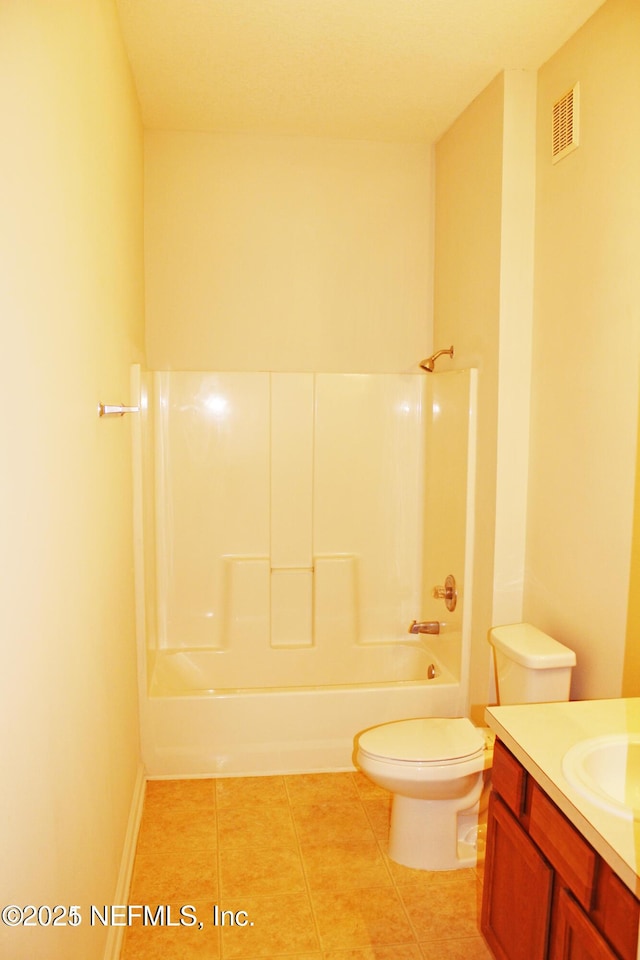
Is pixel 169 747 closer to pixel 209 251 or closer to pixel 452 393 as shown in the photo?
pixel 452 393

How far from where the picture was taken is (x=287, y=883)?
7.70 feet

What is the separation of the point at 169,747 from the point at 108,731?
0.97 m

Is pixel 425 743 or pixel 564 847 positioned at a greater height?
pixel 564 847

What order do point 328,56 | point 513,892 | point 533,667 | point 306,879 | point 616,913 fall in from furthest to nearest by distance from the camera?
point 328,56
point 306,879
point 533,667
point 513,892
point 616,913

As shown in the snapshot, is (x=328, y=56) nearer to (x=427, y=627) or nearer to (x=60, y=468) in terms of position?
(x=60, y=468)

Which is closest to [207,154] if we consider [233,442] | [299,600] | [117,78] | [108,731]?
[117,78]

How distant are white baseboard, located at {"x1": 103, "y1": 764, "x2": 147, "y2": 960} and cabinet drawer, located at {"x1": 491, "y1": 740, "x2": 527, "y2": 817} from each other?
3.68ft

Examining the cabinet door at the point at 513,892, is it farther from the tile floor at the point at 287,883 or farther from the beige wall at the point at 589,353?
the beige wall at the point at 589,353

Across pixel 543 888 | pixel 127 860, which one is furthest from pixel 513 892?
pixel 127 860

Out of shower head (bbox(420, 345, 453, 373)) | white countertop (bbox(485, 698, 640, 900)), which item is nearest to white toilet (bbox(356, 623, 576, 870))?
white countertop (bbox(485, 698, 640, 900))

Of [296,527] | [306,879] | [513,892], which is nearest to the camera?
[513,892]

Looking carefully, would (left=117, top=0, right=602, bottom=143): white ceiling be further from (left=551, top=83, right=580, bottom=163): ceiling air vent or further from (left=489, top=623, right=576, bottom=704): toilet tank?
(left=489, top=623, right=576, bottom=704): toilet tank

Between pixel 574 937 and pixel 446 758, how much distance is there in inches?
37.1

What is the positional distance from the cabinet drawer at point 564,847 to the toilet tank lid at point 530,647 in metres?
0.73
